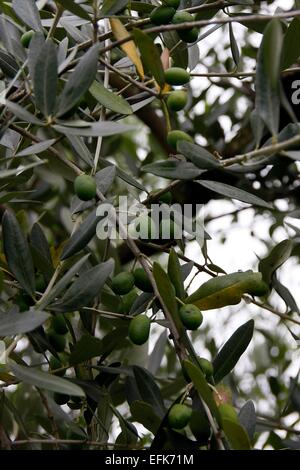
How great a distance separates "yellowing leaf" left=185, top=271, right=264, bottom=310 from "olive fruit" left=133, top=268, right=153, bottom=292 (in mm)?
51

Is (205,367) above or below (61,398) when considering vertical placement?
above

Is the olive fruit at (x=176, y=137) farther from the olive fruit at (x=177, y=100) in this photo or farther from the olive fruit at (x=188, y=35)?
the olive fruit at (x=188, y=35)

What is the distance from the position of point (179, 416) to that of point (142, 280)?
6.8 inches

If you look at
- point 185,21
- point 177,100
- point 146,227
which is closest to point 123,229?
point 146,227

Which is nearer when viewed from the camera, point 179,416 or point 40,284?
point 179,416

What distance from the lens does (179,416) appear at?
751 millimetres

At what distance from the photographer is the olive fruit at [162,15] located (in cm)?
85

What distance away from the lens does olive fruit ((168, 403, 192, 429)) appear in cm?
75

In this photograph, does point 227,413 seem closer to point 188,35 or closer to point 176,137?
point 176,137

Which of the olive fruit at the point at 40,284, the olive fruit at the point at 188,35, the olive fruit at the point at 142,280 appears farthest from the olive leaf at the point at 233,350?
the olive fruit at the point at 188,35

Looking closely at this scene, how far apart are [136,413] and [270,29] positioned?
16.4 inches

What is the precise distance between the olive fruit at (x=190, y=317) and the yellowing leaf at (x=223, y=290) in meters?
0.05

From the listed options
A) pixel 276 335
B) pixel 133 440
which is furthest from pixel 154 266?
pixel 276 335
